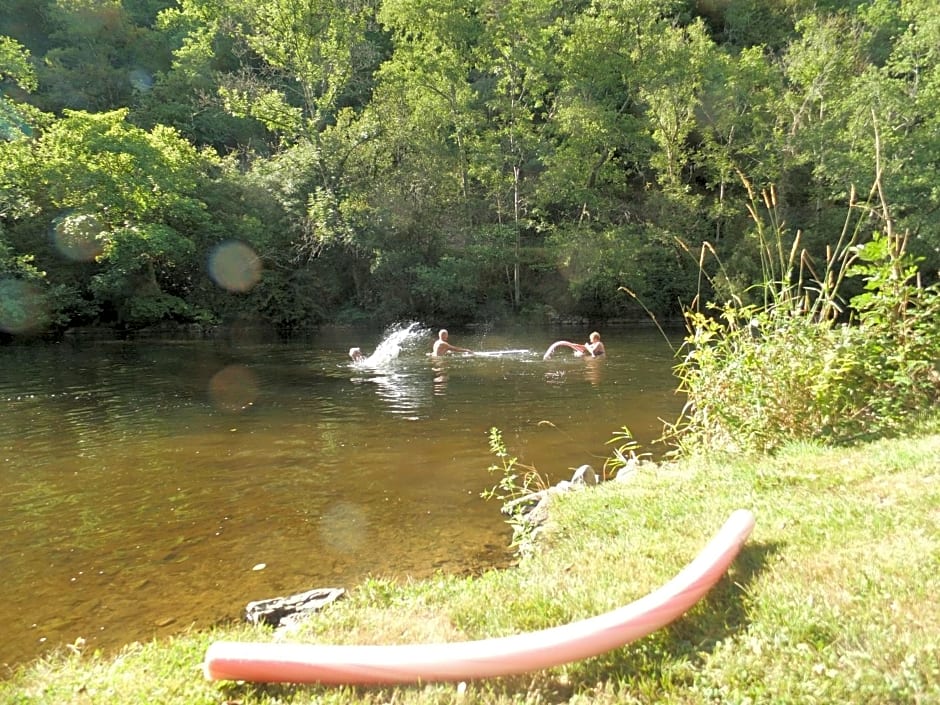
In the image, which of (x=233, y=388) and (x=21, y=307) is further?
(x=21, y=307)

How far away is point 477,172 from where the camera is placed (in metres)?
29.1

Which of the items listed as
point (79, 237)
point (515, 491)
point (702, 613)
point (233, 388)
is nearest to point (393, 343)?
point (233, 388)

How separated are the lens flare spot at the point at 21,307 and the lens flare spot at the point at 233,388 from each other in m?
12.3

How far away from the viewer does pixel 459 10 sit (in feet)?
91.5

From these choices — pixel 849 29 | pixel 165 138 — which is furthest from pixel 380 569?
pixel 849 29

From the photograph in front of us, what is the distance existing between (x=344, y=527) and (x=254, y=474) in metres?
2.26

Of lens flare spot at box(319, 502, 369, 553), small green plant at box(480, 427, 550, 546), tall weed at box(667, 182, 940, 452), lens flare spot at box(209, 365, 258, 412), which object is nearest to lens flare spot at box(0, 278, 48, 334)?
lens flare spot at box(209, 365, 258, 412)

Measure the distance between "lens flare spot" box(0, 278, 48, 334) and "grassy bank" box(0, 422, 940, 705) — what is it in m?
25.7

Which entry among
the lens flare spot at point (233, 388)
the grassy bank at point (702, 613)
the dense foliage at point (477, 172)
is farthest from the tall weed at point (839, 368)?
the dense foliage at point (477, 172)

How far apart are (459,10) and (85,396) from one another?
23.1 meters

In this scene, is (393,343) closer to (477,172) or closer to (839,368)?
(477,172)

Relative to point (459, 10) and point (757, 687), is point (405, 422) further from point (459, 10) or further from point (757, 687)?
point (459, 10)

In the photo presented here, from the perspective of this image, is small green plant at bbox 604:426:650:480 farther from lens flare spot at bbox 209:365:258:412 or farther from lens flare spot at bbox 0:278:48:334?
lens flare spot at bbox 0:278:48:334

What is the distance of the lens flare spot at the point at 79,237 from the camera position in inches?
1019
